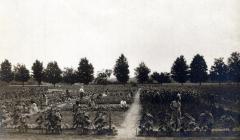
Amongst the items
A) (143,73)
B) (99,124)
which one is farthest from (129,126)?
(143,73)

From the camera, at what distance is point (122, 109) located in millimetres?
31047

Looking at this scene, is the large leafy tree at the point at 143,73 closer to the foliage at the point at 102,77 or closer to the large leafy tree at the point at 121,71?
the large leafy tree at the point at 121,71

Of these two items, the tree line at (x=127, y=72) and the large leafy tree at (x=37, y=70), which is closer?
the tree line at (x=127, y=72)

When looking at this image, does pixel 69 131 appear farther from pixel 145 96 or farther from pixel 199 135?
pixel 145 96

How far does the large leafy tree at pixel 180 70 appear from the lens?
6444 cm

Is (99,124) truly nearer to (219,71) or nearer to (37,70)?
(37,70)

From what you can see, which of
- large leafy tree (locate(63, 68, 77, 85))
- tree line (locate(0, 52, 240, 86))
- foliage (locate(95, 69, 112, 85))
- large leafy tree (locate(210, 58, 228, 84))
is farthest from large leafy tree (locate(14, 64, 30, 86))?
large leafy tree (locate(210, 58, 228, 84))

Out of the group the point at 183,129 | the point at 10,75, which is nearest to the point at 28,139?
the point at 183,129

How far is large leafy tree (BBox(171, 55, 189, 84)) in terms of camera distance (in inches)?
2537

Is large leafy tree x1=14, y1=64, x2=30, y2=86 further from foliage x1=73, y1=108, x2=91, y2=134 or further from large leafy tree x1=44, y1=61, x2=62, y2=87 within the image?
foliage x1=73, y1=108, x2=91, y2=134

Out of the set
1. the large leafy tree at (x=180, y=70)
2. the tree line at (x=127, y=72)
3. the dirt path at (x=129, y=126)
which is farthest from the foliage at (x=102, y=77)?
the dirt path at (x=129, y=126)

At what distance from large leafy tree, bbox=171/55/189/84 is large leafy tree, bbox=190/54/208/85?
1.05m

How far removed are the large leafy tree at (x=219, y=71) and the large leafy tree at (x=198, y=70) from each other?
10.7ft

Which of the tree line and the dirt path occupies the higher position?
the tree line
